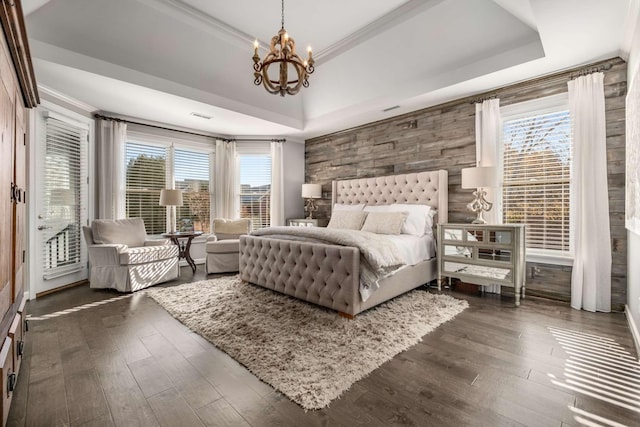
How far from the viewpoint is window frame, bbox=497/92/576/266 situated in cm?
327

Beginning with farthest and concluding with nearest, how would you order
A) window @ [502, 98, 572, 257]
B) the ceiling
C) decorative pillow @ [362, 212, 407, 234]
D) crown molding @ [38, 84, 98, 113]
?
decorative pillow @ [362, 212, 407, 234] → crown molding @ [38, 84, 98, 113] → window @ [502, 98, 572, 257] → the ceiling

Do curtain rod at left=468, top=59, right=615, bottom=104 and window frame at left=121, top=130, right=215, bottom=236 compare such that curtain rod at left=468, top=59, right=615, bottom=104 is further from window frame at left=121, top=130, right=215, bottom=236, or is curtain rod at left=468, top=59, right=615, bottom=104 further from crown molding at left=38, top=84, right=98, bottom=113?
crown molding at left=38, top=84, right=98, bottom=113

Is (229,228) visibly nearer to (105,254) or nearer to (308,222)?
(308,222)

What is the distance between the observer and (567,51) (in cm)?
289

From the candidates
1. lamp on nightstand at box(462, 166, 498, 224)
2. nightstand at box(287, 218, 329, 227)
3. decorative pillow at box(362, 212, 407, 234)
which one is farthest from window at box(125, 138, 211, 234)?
lamp on nightstand at box(462, 166, 498, 224)

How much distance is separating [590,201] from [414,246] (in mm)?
1838

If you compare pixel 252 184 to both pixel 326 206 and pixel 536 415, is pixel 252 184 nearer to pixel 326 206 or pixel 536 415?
pixel 326 206

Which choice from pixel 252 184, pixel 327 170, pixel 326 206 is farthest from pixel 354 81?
pixel 252 184

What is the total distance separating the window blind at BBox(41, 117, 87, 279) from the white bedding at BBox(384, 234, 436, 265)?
4.47 meters

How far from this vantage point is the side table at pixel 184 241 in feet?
15.4

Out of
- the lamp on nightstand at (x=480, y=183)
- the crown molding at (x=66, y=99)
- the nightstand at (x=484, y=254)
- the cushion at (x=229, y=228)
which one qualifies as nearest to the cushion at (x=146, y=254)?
the cushion at (x=229, y=228)

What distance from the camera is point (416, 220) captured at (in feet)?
13.2

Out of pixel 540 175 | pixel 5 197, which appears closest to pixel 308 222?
pixel 540 175

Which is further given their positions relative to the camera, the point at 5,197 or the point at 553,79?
the point at 553,79
